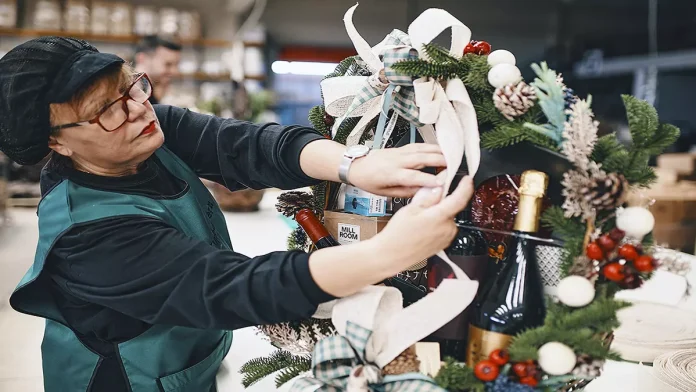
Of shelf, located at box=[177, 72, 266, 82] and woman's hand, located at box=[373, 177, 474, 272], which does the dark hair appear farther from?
woman's hand, located at box=[373, 177, 474, 272]

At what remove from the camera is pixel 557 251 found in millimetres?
729

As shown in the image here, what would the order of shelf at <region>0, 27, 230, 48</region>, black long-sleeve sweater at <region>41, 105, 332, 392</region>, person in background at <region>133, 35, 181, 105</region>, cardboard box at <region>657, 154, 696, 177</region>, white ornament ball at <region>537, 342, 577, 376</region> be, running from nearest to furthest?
white ornament ball at <region>537, 342, 577, 376</region> → black long-sleeve sweater at <region>41, 105, 332, 392</region> → person in background at <region>133, 35, 181, 105</region> → cardboard box at <region>657, 154, 696, 177</region> → shelf at <region>0, 27, 230, 48</region>

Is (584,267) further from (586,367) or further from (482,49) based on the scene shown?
(482,49)

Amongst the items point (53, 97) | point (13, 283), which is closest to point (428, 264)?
point (53, 97)

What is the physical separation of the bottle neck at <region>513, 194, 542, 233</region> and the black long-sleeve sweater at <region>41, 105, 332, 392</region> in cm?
26

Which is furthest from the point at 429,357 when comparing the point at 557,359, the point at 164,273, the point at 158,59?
the point at 158,59

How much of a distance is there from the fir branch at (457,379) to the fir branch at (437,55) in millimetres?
390

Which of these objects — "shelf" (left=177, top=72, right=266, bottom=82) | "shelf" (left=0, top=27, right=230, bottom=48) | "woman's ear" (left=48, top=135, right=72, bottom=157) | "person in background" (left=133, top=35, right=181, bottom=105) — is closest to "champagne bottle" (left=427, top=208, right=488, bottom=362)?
"woman's ear" (left=48, top=135, right=72, bottom=157)

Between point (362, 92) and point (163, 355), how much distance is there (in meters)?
0.52

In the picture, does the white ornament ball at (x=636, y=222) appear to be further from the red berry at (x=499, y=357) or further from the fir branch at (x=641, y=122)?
the red berry at (x=499, y=357)

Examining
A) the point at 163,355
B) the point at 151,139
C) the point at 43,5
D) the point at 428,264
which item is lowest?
the point at 163,355

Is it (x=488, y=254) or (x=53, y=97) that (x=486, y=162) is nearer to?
(x=488, y=254)

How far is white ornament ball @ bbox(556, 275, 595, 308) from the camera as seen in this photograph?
0.63m

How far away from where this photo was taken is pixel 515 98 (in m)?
0.71
